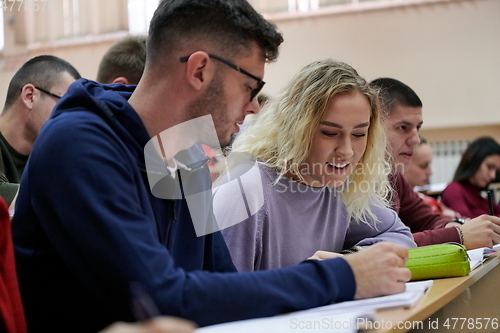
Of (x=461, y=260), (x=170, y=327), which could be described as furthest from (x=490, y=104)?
(x=170, y=327)

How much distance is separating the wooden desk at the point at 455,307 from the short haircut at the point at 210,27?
0.59 meters

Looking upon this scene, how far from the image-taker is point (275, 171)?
1.72m

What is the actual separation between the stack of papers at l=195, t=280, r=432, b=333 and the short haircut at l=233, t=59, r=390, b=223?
747 mm

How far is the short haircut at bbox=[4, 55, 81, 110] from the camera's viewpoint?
2480 millimetres

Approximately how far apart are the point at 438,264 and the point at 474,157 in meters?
3.18

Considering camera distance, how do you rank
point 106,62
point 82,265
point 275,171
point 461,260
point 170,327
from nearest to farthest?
point 170,327 < point 82,265 < point 461,260 < point 275,171 < point 106,62

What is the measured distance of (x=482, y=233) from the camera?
191cm

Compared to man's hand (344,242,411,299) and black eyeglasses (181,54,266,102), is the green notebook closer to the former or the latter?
man's hand (344,242,411,299)

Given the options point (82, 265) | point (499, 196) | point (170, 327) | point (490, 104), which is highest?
point (170, 327)

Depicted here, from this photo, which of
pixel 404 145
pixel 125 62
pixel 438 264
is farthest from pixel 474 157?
pixel 438 264

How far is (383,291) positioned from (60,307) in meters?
0.57

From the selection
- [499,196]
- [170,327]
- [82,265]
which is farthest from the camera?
[499,196]

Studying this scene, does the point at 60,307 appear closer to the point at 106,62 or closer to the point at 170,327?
A: the point at 170,327

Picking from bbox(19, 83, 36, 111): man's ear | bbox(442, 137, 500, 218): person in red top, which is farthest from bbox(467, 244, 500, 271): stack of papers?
bbox(442, 137, 500, 218): person in red top
